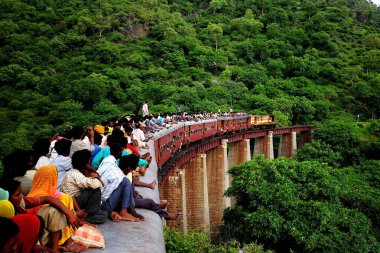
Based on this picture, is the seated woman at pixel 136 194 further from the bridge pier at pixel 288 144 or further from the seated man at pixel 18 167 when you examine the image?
the bridge pier at pixel 288 144

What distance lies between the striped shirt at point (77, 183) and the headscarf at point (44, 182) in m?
0.54

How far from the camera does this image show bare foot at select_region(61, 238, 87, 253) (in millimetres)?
3656

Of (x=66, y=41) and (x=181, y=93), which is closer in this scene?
(x=181, y=93)

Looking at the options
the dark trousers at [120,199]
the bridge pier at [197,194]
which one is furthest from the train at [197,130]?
the dark trousers at [120,199]

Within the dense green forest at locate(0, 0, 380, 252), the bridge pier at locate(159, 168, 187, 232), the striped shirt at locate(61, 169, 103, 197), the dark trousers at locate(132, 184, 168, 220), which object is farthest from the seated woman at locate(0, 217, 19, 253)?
the bridge pier at locate(159, 168, 187, 232)

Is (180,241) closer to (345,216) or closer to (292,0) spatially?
(345,216)

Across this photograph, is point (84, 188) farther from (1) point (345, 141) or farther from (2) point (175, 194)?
(1) point (345, 141)

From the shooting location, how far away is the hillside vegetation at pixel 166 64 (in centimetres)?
4481

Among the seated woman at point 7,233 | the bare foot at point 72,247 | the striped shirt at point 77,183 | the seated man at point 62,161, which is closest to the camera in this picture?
the seated woman at point 7,233

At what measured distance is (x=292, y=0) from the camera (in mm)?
106625

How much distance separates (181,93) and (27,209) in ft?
148

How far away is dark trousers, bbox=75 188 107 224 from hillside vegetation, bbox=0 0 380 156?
28039 millimetres

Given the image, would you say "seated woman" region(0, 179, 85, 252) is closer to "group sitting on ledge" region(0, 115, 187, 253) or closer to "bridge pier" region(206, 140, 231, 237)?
"group sitting on ledge" region(0, 115, 187, 253)

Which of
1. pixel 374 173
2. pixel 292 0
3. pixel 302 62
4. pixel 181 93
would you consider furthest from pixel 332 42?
pixel 374 173
